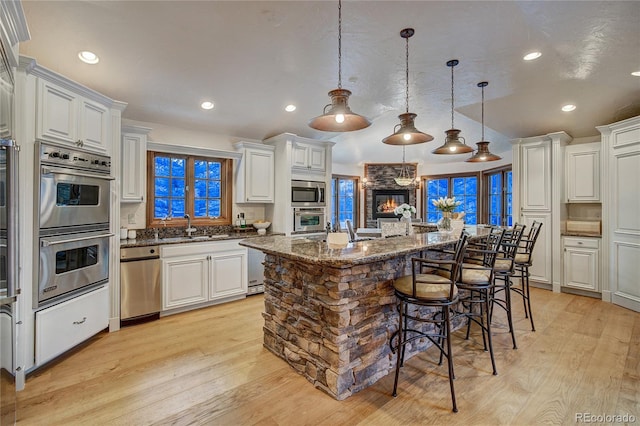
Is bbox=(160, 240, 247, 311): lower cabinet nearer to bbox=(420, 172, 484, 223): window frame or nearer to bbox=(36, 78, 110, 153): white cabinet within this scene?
bbox=(36, 78, 110, 153): white cabinet

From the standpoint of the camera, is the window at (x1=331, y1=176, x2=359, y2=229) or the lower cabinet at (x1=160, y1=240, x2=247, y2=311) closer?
the lower cabinet at (x1=160, y1=240, x2=247, y2=311)

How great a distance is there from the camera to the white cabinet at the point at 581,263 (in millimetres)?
4242

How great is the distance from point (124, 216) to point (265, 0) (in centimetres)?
305

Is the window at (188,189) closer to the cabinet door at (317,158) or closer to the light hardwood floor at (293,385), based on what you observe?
the cabinet door at (317,158)

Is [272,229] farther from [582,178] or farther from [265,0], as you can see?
[582,178]

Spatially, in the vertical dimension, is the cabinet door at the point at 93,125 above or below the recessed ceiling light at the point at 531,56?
below

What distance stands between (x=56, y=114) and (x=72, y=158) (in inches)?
14.3

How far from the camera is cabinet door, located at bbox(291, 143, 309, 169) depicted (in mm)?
4805

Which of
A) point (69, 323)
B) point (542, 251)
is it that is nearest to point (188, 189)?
point (69, 323)

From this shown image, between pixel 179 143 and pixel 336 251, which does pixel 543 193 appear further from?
pixel 179 143

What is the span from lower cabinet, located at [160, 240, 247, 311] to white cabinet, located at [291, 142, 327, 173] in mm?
1614

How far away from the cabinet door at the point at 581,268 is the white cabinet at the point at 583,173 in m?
0.76

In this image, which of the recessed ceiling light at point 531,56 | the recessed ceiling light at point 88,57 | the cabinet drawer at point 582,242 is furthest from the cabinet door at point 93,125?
the cabinet drawer at point 582,242

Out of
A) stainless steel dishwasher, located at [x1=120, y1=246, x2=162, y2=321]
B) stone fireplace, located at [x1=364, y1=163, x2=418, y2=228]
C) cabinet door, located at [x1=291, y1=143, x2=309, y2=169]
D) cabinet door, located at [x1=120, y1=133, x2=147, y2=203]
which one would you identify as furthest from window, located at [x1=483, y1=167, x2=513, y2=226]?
cabinet door, located at [x1=120, y1=133, x2=147, y2=203]
